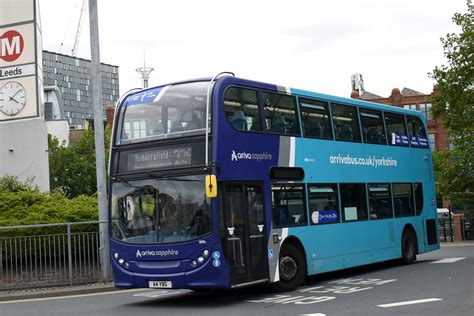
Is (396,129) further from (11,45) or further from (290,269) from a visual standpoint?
(11,45)

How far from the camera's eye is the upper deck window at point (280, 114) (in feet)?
42.7

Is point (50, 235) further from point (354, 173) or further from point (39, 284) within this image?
point (354, 173)

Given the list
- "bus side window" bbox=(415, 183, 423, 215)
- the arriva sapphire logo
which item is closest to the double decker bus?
the arriva sapphire logo

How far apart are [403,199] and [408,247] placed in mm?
1332

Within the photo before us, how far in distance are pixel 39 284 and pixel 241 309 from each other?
6265mm

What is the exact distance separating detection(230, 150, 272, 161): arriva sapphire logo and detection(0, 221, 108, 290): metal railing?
17.1 ft

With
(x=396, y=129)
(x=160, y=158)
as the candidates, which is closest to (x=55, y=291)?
(x=160, y=158)

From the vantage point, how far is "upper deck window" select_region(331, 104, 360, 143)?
15.1 meters

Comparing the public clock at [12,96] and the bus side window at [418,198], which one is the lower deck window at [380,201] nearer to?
the bus side window at [418,198]

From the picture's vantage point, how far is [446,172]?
3103 centimetres

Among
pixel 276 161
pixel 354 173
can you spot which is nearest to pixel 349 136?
pixel 354 173

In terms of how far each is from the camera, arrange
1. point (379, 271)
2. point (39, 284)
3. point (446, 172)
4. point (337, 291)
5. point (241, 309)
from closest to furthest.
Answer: point (241, 309), point (337, 291), point (39, 284), point (379, 271), point (446, 172)

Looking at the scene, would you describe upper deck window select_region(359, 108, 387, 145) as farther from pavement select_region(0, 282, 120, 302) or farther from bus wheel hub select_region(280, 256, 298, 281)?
pavement select_region(0, 282, 120, 302)

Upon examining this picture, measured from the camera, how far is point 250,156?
12266 mm
